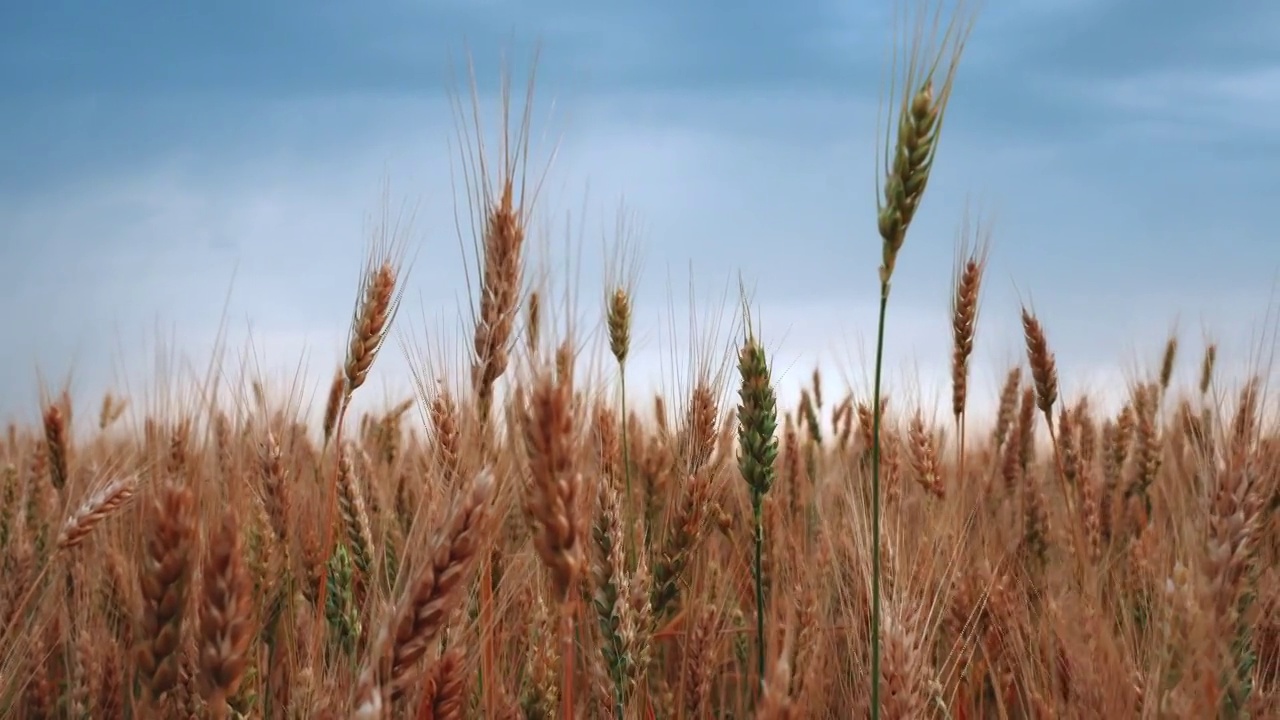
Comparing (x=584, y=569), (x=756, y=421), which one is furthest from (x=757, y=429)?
(x=584, y=569)

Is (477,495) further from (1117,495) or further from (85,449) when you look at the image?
(85,449)

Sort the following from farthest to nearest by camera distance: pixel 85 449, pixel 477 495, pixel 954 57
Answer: pixel 85 449, pixel 954 57, pixel 477 495

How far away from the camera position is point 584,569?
9.29ft

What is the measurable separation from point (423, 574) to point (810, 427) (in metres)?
5.74

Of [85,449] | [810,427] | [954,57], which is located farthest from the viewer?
[85,449]

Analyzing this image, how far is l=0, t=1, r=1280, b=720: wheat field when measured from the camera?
1.85 m

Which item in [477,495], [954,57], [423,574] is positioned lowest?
[423,574]

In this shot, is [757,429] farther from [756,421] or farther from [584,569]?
[584,569]

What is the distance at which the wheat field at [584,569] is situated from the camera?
6.06 ft

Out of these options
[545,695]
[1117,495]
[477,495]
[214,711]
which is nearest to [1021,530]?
[1117,495]

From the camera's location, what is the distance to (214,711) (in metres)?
1.69

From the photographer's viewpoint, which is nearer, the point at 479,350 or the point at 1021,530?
the point at 479,350

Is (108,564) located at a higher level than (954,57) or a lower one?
lower

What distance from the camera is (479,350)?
2.60m
